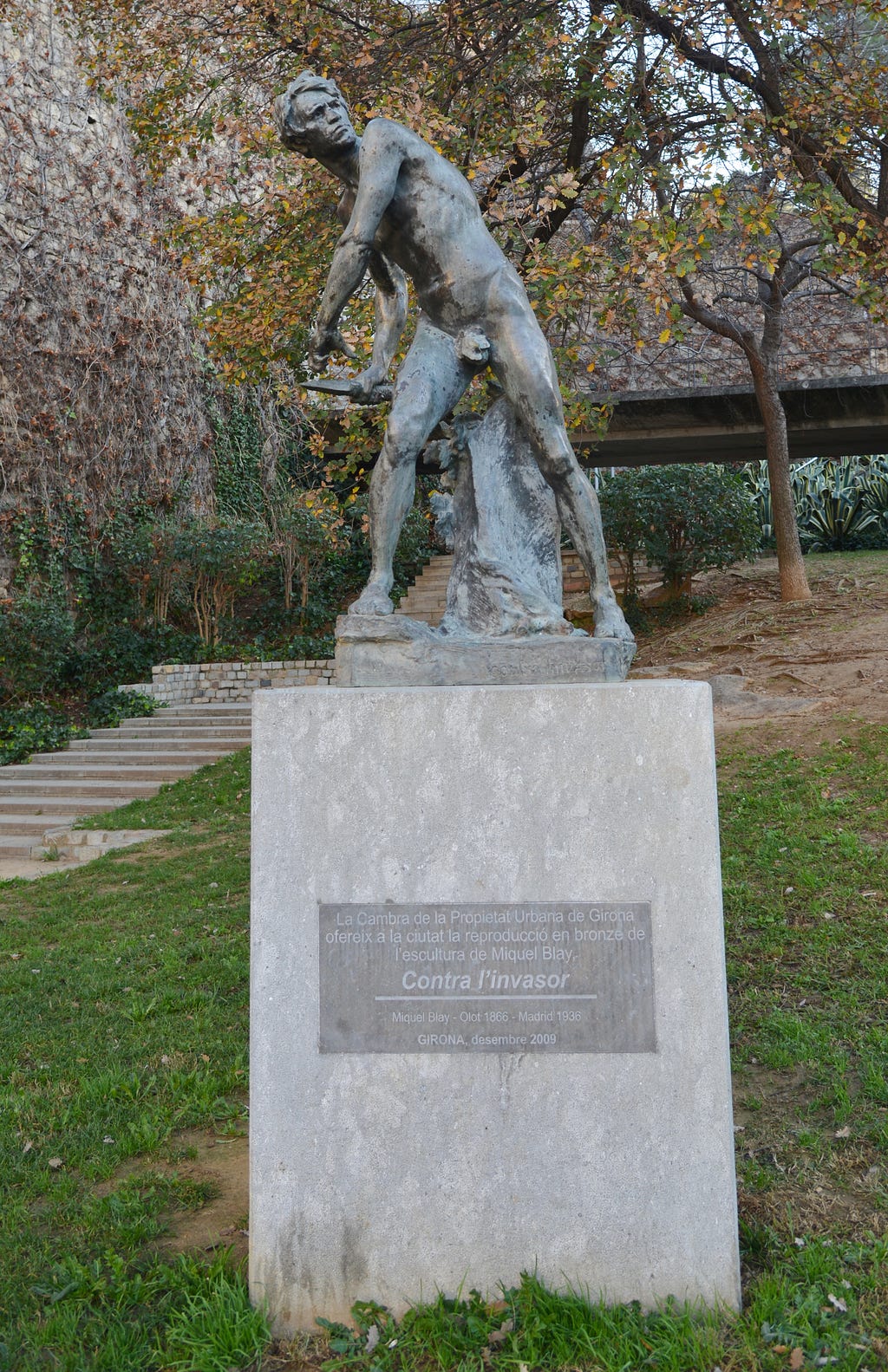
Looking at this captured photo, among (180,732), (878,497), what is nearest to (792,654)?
(180,732)

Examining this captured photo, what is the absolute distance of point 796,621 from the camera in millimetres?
10133

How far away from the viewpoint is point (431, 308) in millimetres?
3090

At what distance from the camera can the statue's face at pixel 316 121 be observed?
115 inches

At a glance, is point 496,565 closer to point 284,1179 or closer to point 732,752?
point 284,1179

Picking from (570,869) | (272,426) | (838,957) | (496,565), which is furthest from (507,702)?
(272,426)

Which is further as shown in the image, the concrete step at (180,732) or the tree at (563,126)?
the concrete step at (180,732)

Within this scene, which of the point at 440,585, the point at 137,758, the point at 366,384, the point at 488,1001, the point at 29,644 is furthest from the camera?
the point at 440,585

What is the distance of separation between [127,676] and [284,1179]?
451 inches

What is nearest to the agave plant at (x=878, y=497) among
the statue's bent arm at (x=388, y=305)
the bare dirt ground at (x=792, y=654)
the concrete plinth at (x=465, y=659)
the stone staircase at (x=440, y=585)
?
the bare dirt ground at (x=792, y=654)

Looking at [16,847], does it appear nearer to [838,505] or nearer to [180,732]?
[180,732]

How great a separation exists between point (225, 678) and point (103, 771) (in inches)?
122

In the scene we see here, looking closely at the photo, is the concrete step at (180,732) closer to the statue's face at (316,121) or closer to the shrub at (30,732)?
the shrub at (30,732)

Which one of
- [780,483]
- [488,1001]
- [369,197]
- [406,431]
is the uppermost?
[369,197]

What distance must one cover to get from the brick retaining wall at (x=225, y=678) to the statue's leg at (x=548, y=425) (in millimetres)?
10014
